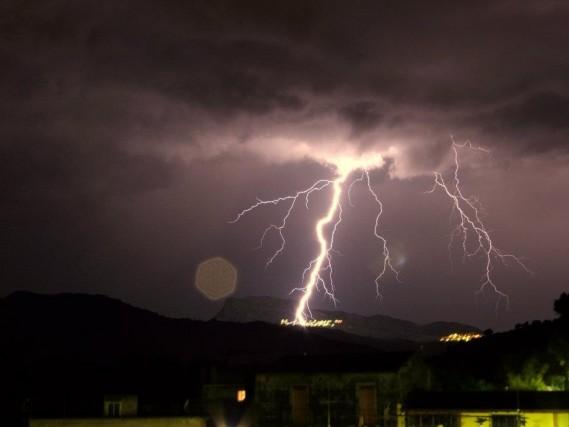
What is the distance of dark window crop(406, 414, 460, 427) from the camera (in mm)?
34156

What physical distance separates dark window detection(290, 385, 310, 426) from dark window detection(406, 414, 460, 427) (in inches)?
214

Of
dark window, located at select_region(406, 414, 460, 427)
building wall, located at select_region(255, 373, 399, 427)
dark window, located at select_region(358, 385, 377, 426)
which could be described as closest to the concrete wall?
dark window, located at select_region(406, 414, 460, 427)

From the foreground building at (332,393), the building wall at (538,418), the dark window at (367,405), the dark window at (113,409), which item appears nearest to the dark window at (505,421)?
the building wall at (538,418)

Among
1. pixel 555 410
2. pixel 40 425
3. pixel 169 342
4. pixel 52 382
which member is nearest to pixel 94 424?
pixel 40 425

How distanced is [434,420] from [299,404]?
6931 mm

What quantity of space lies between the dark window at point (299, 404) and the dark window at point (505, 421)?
9.07 meters

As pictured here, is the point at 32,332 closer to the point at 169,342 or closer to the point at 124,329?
the point at 124,329

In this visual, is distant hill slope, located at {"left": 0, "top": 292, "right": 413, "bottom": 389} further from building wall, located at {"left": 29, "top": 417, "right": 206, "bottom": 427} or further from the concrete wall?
the concrete wall

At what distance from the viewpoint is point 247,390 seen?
4559 centimetres

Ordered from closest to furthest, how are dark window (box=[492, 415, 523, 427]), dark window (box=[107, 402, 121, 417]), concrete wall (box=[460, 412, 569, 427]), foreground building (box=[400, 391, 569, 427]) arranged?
1. concrete wall (box=[460, 412, 569, 427])
2. foreground building (box=[400, 391, 569, 427])
3. dark window (box=[492, 415, 523, 427])
4. dark window (box=[107, 402, 121, 417])

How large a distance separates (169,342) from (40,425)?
254 ft

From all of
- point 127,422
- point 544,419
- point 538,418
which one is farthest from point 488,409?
point 127,422

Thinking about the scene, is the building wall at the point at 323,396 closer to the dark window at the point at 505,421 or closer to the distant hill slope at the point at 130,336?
the dark window at the point at 505,421

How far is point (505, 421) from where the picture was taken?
33.4 m
